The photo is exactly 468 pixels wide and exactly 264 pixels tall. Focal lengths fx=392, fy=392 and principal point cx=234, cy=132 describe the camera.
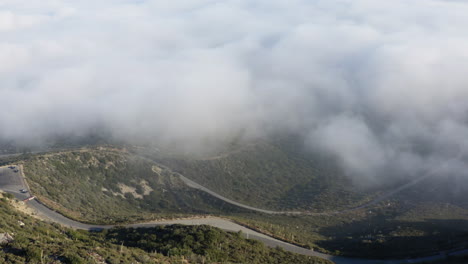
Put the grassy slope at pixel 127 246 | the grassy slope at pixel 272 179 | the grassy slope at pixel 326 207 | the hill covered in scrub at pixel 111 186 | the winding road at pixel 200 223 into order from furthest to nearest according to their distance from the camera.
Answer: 1. the grassy slope at pixel 272 179
2. the hill covered in scrub at pixel 111 186
3. the grassy slope at pixel 326 207
4. the winding road at pixel 200 223
5. the grassy slope at pixel 127 246

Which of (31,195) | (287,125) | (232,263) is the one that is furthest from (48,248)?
(287,125)

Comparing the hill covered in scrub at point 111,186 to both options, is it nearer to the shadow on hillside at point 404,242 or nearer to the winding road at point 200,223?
the winding road at point 200,223

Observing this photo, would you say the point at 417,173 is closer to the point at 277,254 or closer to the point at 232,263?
the point at 277,254

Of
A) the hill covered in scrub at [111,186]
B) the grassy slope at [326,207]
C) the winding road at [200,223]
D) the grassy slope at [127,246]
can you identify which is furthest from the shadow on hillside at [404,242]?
the hill covered in scrub at [111,186]

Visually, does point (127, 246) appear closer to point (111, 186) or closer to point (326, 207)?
point (111, 186)

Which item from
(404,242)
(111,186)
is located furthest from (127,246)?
(111,186)
